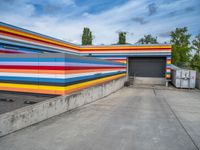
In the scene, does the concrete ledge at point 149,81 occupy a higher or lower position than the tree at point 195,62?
lower

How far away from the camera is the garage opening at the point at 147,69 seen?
1717cm

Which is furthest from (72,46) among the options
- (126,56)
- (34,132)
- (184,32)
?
(184,32)

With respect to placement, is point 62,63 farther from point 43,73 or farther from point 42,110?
point 42,110

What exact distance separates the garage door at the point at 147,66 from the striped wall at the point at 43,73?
1154cm

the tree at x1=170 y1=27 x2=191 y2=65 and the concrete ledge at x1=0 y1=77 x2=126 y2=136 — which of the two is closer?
the concrete ledge at x1=0 y1=77 x2=126 y2=136

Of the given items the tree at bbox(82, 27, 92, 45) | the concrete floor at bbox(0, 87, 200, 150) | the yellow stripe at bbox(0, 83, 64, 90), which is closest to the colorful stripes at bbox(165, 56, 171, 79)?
the concrete floor at bbox(0, 87, 200, 150)

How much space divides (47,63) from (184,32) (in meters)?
27.7

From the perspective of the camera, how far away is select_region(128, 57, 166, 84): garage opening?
1717 centimetres

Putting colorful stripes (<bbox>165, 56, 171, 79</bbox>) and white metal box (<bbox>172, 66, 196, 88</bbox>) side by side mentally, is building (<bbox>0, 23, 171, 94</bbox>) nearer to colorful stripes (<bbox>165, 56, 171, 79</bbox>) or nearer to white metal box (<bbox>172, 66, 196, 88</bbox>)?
colorful stripes (<bbox>165, 56, 171, 79</bbox>)

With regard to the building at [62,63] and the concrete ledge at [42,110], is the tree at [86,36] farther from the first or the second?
the concrete ledge at [42,110]

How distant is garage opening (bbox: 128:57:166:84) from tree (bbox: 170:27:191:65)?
40.1 ft

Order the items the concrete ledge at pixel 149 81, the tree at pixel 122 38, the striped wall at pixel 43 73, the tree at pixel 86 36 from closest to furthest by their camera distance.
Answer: the striped wall at pixel 43 73 → the concrete ledge at pixel 149 81 → the tree at pixel 122 38 → the tree at pixel 86 36

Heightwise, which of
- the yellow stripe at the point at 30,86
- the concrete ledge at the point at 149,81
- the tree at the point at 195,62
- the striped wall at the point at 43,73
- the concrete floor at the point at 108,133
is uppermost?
the tree at the point at 195,62

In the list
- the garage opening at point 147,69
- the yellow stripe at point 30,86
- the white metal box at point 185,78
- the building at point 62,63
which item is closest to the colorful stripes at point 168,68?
the building at point 62,63
